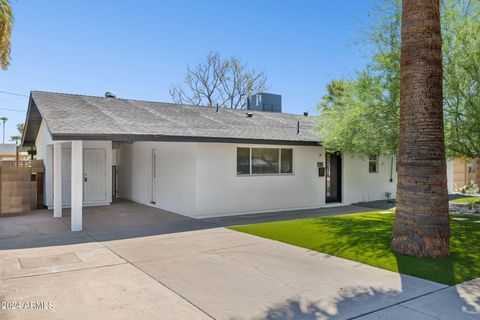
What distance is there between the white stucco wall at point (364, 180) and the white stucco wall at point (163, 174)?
262 inches

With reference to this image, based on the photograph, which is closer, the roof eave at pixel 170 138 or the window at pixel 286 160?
the roof eave at pixel 170 138

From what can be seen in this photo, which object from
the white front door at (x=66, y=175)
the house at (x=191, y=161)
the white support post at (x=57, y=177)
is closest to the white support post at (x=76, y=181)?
the house at (x=191, y=161)

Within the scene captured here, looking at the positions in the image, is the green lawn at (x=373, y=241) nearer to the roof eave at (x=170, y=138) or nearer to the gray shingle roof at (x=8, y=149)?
the roof eave at (x=170, y=138)

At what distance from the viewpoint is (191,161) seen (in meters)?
11.4

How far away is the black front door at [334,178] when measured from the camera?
15.0 metres

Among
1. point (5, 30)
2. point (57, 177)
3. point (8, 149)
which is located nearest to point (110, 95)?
point (57, 177)

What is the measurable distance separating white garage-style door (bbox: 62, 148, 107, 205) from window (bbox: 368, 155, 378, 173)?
36.3ft

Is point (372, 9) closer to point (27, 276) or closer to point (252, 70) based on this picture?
point (27, 276)

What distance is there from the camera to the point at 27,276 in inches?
221

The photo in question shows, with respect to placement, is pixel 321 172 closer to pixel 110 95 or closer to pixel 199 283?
pixel 110 95

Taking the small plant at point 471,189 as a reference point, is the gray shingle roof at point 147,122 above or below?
above

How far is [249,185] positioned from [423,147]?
6503 mm

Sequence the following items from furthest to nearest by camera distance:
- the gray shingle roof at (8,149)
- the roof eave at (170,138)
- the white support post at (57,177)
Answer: the gray shingle roof at (8,149), the white support post at (57,177), the roof eave at (170,138)

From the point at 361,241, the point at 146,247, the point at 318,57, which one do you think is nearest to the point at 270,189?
the point at 361,241
